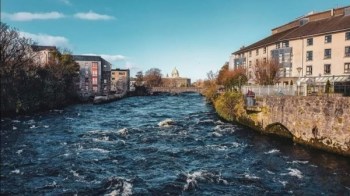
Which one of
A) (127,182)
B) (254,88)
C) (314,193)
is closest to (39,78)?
(254,88)

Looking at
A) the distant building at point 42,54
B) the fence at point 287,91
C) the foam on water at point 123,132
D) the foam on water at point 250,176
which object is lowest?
the foam on water at point 250,176

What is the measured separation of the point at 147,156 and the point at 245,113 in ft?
56.3

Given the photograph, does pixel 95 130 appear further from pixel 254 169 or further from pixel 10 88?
pixel 10 88

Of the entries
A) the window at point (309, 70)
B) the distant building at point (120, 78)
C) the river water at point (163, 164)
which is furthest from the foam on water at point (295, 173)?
the distant building at point (120, 78)

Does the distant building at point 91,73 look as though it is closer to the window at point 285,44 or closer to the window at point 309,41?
the window at point 285,44

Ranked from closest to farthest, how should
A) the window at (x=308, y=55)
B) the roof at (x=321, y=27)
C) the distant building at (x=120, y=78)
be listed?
the roof at (x=321, y=27) → the window at (x=308, y=55) → the distant building at (x=120, y=78)

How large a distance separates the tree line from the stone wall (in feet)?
121

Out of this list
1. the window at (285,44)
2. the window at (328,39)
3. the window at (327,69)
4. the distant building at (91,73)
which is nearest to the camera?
the window at (328,39)

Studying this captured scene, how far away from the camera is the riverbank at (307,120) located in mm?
24375

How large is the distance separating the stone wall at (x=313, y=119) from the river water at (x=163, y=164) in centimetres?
101

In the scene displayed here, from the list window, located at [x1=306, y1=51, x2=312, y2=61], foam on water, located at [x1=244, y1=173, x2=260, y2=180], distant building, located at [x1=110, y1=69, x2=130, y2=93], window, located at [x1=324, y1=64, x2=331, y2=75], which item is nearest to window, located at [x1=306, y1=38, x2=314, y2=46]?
window, located at [x1=306, y1=51, x2=312, y2=61]

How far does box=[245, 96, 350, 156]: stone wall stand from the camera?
79.7 feet

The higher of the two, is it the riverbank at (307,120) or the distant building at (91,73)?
the distant building at (91,73)

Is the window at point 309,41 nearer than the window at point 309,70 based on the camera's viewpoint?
Yes
